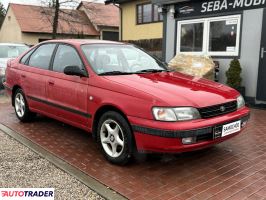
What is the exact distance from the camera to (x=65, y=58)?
17.9 feet

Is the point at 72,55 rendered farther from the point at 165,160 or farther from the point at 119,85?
the point at 165,160

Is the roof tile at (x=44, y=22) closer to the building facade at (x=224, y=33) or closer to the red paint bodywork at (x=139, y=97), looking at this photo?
the building facade at (x=224, y=33)

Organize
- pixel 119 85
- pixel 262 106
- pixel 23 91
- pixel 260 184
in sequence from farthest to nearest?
pixel 262 106, pixel 23 91, pixel 119 85, pixel 260 184

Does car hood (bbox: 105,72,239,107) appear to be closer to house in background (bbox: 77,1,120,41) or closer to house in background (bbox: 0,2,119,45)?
house in background (bbox: 0,2,119,45)

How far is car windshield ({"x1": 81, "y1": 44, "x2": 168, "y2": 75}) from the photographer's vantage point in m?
4.88

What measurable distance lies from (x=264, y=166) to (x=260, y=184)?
606 mm

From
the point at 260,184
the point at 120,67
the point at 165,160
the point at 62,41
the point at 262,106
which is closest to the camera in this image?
the point at 260,184

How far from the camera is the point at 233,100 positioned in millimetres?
4418

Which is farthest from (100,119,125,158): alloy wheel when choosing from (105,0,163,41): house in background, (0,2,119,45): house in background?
(0,2,119,45): house in background

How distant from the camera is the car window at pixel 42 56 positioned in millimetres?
5870

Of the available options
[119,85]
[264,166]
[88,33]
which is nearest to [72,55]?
[119,85]

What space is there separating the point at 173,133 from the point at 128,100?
73 cm

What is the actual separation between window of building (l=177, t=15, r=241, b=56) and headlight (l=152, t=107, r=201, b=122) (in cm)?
565

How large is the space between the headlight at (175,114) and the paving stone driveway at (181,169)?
0.76 m
